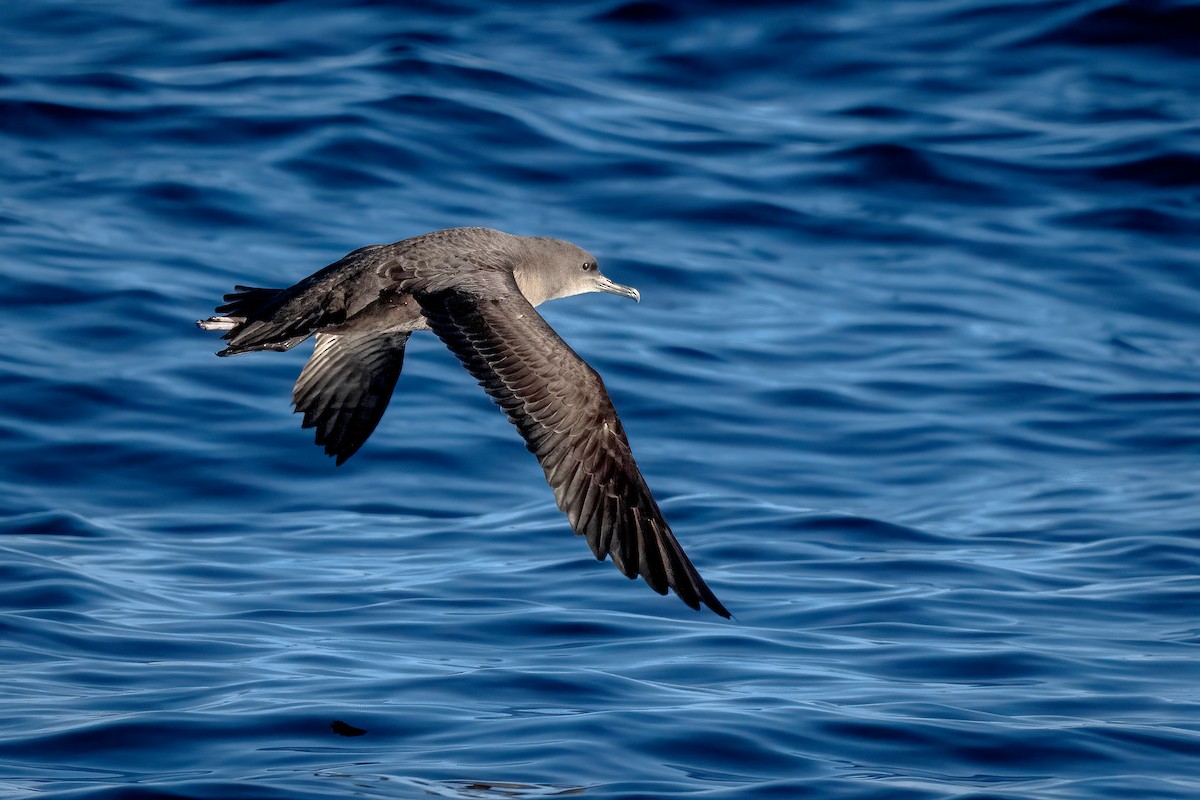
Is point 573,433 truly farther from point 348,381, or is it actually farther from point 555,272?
point 348,381

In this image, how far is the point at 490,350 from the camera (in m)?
5.89

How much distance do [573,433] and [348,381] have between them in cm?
194

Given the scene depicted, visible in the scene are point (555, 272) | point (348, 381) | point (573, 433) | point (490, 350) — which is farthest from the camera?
point (348, 381)

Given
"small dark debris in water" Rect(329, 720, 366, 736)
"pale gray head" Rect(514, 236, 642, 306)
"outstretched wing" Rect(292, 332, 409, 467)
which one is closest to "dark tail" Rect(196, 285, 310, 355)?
"outstretched wing" Rect(292, 332, 409, 467)

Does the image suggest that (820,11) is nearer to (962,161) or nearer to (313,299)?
(962,161)

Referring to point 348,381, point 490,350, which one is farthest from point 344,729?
point 348,381

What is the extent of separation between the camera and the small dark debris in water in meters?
5.95

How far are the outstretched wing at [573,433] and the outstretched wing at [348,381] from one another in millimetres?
1435

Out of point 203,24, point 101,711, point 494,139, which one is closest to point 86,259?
point 494,139

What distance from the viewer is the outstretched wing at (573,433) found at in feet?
18.5

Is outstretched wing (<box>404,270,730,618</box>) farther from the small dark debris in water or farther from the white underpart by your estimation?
the small dark debris in water

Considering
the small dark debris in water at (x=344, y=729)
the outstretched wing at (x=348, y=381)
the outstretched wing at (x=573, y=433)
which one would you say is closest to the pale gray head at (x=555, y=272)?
the outstretched wing at (x=348, y=381)

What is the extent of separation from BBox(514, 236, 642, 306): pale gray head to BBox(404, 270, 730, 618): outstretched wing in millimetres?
1046

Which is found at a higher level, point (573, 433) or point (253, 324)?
point (253, 324)
